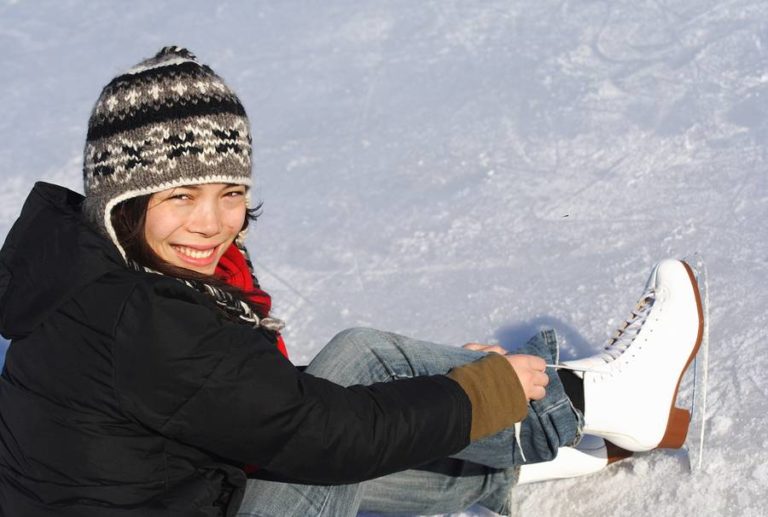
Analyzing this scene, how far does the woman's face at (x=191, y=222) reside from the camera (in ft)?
5.52

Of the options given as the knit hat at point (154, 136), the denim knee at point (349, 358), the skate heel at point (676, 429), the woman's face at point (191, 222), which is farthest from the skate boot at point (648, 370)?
the knit hat at point (154, 136)

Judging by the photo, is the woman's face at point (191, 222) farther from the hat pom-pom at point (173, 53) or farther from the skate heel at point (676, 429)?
the skate heel at point (676, 429)

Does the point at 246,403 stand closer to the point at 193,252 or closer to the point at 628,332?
the point at 193,252

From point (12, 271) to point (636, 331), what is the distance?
1.25 metres

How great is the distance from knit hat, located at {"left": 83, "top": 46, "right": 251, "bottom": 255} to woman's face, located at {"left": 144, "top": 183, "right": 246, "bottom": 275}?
0.04 m

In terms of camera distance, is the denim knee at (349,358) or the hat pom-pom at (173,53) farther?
the denim knee at (349,358)

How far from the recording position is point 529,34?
4.10 meters

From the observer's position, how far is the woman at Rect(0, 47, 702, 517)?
153 cm

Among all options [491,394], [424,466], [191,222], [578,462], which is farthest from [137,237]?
[578,462]

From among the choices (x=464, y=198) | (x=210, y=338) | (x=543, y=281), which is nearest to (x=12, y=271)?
(x=210, y=338)

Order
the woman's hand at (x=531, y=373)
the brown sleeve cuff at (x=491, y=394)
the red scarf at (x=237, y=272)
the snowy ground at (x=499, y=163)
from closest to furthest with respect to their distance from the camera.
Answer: the brown sleeve cuff at (x=491, y=394) < the woman's hand at (x=531, y=373) < the red scarf at (x=237, y=272) < the snowy ground at (x=499, y=163)

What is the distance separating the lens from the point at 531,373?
1.84 meters

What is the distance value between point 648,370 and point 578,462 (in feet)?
0.82

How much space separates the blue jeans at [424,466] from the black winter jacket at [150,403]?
7cm
